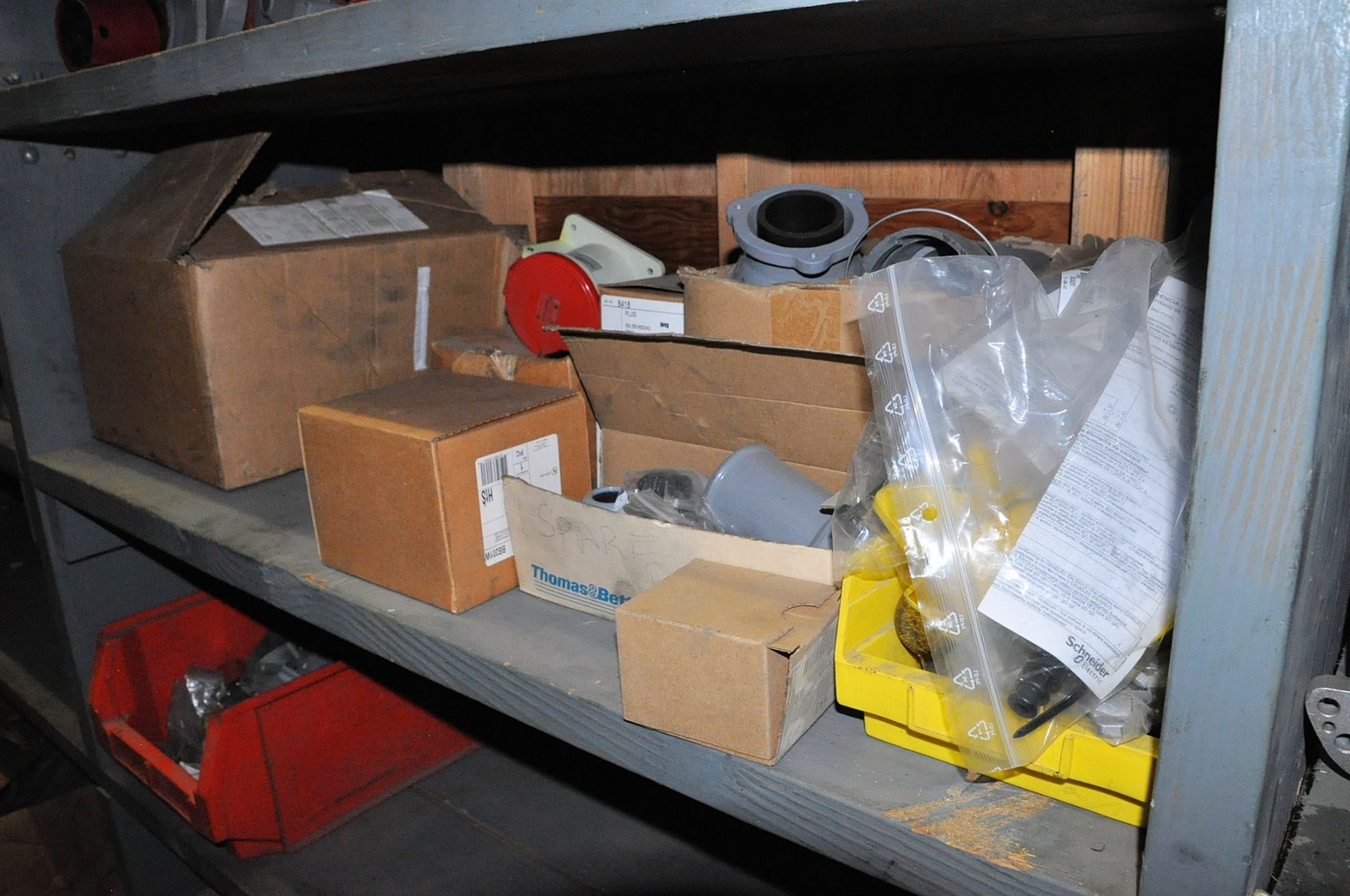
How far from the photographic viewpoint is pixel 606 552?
0.72 meters

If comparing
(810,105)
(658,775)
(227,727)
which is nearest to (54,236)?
(227,727)

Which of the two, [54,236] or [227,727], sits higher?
[54,236]

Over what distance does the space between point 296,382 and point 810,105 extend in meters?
0.71

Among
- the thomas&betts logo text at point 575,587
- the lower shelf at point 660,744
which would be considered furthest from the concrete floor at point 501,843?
the thomas&betts logo text at point 575,587

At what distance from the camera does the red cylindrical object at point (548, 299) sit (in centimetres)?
100

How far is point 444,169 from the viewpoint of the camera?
140 centimetres

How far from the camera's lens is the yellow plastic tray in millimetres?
473

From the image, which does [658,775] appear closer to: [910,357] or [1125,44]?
[910,357]

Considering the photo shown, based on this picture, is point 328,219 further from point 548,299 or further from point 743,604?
point 743,604

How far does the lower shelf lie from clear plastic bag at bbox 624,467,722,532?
106 millimetres

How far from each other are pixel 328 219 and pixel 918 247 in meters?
0.71

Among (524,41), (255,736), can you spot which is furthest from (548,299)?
(255,736)

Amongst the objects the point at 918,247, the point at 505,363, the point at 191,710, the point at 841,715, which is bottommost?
the point at 191,710

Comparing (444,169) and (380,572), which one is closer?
(380,572)
